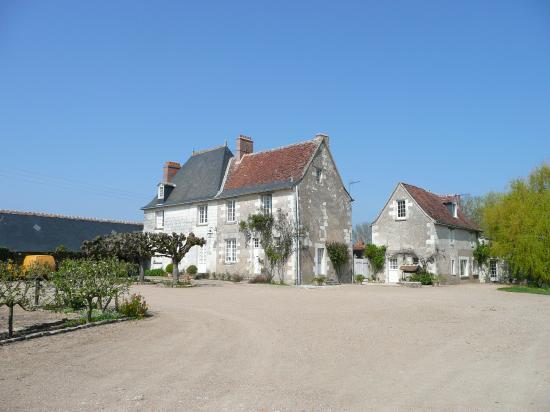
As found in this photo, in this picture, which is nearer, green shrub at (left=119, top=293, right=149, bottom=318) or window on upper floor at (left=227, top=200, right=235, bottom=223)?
green shrub at (left=119, top=293, right=149, bottom=318)

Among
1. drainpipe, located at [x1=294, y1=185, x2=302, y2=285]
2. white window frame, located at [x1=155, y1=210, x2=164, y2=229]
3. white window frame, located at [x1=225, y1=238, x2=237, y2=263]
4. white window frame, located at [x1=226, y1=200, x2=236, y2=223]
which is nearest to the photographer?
drainpipe, located at [x1=294, y1=185, x2=302, y2=285]

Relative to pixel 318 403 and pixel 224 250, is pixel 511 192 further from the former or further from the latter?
pixel 318 403

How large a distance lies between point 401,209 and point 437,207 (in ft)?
8.63

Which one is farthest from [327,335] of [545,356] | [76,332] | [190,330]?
[76,332]

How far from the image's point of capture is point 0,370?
6348mm

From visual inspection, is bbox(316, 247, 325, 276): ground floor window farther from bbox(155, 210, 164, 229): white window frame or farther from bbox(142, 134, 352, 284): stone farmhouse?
bbox(155, 210, 164, 229): white window frame

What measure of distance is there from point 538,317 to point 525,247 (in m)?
11.6

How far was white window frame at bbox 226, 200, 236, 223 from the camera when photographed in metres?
26.1

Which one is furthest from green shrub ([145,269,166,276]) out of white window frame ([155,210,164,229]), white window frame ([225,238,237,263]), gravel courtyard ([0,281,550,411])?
gravel courtyard ([0,281,550,411])

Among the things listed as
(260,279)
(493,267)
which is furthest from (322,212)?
(493,267)

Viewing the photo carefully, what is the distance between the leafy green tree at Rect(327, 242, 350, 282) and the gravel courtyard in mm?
12980

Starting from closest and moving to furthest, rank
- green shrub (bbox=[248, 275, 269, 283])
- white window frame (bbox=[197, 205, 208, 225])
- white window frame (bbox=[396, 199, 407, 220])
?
green shrub (bbox=[248, 275, 269, 283]) → white window frame (bbox=[197, 205, 208, 225]) → white window frame (bbox=[396, 199, 407, 220])

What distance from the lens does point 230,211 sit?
2634cm

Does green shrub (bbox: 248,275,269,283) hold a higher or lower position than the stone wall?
lower
